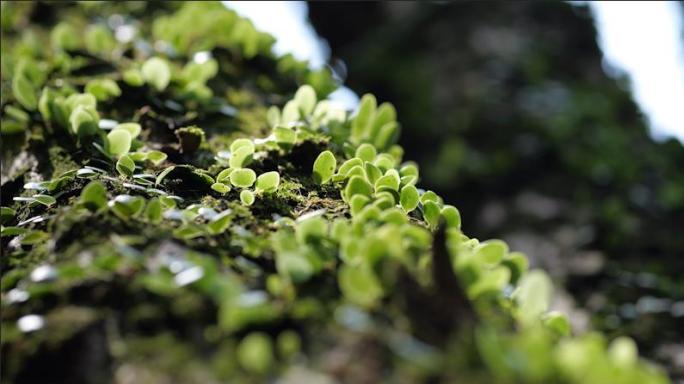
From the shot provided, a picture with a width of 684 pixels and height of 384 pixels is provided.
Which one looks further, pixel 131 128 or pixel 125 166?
pixel 131 128

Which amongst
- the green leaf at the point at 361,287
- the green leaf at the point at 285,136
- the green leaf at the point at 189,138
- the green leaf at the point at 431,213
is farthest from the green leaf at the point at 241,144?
the green leaf at the point at 361,287

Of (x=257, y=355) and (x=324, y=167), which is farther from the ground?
(x=324, y=167)

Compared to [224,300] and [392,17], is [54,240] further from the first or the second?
[392,17]

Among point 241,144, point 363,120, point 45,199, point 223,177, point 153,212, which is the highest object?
point 363,120

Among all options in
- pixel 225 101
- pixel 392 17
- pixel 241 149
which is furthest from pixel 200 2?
pixel 392 17

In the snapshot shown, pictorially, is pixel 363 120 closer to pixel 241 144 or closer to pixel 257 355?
pixel 241 144

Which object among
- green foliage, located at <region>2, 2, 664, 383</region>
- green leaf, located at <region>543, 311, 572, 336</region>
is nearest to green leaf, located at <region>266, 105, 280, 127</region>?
green foliage, located at <region>2, 2, 664, 383</region>

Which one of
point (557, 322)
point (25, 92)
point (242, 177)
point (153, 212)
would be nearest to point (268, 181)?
point (242, 177)
